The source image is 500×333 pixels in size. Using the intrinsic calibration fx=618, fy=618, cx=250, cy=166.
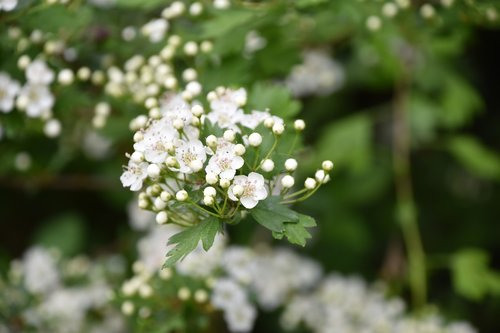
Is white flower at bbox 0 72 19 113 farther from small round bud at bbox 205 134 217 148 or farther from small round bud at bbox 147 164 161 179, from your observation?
small round bud at bbox 205 134 217 148

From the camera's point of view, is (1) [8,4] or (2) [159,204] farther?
(1) [8,4]

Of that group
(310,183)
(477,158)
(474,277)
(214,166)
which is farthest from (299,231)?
(477,158)

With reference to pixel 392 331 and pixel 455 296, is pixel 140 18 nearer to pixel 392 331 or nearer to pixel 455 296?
pixel 392 331

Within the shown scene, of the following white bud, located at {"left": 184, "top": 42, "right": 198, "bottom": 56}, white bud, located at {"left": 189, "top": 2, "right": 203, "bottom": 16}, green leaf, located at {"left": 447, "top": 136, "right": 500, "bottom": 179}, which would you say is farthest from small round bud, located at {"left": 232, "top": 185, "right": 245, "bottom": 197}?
green leaf, located at {"left": 447, "top": 136, "right": 500, "bottom": 179}

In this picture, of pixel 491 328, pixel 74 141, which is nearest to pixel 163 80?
pixel 74 141

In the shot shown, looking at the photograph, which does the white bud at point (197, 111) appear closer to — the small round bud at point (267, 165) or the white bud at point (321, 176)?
the small round bud at point (267, 165)

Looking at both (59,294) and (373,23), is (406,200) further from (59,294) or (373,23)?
(59,294)

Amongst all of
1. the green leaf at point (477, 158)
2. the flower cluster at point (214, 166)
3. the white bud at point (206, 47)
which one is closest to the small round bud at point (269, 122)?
the flower cluster at point (214, 166)
